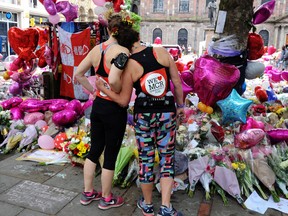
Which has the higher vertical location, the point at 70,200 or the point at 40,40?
the point at 40,40

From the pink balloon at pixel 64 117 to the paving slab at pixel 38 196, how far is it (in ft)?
4.04

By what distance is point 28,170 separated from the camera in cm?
365

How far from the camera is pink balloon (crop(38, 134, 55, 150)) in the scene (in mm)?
4172

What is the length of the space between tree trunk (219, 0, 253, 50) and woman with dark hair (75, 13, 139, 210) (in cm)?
223

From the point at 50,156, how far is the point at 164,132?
6.51ft

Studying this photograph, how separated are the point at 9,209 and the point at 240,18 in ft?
11.7

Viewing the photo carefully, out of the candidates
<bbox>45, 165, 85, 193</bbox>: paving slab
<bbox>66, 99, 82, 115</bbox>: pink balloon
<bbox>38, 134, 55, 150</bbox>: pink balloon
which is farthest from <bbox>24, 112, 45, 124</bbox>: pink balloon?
<bbox>45, 165, 85, 193</bbox>: paving slab

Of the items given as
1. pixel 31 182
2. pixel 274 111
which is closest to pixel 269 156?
pixel 274 111

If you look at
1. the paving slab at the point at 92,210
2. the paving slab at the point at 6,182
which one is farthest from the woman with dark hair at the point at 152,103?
the paving slab at the point at 6,182

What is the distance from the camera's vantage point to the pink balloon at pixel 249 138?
337 cm

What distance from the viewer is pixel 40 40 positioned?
258 inches

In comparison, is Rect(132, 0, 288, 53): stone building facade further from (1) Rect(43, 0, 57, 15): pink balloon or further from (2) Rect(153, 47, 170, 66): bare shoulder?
(2) Rect(153, 47, 170, 66): bare shoulder

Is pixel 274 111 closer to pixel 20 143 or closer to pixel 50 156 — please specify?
pixel 50 156

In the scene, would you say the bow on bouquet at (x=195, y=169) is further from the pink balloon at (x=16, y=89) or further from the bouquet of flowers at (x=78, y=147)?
the pink balloon at (x=16, y=89)
